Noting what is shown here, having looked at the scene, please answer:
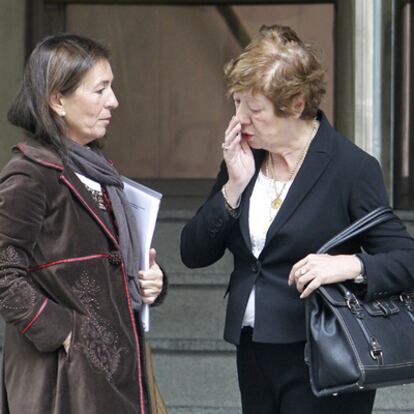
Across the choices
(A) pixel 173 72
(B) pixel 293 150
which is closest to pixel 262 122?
(B) pixel 293 150

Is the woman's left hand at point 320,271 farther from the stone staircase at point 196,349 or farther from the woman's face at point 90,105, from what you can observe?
the stone staircase at point 196,349

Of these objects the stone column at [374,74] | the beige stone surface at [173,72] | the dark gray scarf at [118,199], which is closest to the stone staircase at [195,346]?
the stone column at [374,74]

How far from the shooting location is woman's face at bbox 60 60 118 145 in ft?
9.92

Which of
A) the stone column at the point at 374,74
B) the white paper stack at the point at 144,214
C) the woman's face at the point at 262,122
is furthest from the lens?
the stone column at the point at 374,74

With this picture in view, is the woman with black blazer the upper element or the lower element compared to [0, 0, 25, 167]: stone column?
lower

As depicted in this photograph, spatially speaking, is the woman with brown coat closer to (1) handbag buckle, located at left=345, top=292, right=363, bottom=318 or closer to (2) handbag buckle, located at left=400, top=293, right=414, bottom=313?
(1) handbag buckle, located at left=345, top=292, right=363, bottom=318

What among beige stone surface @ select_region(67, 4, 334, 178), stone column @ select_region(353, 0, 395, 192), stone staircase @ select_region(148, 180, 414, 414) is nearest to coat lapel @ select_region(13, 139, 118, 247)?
stone staircase @ select_region(148, 180, 414, 414)

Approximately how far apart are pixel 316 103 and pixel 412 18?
367 centimetres

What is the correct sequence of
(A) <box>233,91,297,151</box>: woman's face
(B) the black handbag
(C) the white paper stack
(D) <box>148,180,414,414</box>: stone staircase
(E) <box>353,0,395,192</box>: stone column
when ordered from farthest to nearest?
(E) <box>353,0,395,192</box>: stone column < (D) <box>148,180,414,414</box>: stone staircase < (C) the white paper stack < (A) <box>233,91,297,151</box>: woman's face < (B) the black handbag

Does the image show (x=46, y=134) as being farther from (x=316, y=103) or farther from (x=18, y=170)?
(x=316, y=103)

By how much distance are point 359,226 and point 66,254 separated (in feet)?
2.58

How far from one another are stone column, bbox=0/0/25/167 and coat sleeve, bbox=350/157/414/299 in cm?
385

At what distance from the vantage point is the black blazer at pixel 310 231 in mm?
2963

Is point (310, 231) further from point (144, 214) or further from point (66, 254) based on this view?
point (66, 254)
